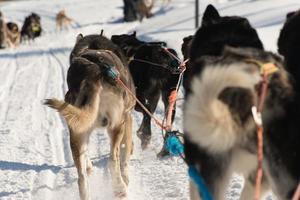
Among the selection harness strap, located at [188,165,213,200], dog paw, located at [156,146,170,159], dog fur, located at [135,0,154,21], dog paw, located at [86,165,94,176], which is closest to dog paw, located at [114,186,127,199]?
dog paw, located at [86,165,94,176]

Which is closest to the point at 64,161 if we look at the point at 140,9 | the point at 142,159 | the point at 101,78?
the point at 142,159

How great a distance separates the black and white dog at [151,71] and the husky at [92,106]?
1.11 m

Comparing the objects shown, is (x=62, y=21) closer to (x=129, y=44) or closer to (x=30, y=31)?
(x=30, y=31)

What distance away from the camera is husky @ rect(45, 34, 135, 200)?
3.77 m

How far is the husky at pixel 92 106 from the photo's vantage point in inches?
148

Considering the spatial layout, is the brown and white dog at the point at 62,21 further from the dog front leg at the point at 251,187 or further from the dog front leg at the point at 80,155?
the dog front leg at the point at 251,187

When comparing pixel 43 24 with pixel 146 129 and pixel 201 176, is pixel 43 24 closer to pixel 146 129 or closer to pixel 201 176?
pixel 146 129

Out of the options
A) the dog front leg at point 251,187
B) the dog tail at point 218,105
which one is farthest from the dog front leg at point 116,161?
the dog tail at point 218,105

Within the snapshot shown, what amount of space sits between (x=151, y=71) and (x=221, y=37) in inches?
93.1

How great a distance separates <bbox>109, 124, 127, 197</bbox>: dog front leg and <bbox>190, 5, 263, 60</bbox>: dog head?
41.6 inches

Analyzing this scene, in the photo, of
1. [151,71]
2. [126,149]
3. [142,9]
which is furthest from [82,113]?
[142,9]

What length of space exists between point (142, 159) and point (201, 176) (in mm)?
2990

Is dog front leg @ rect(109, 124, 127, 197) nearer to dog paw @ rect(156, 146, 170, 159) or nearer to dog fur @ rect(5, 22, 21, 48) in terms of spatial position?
dog paw @ rect(156, 146, 170, 159)

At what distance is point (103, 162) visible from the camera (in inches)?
209
